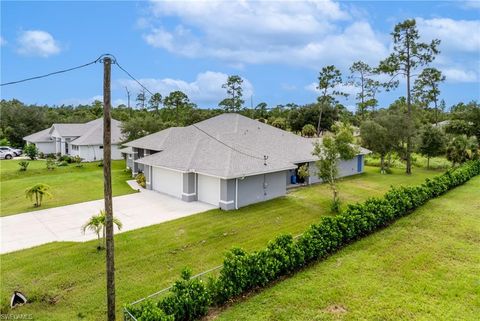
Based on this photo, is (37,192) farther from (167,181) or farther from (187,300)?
(187,300)

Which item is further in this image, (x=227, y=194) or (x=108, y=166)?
(x=227, y=194)

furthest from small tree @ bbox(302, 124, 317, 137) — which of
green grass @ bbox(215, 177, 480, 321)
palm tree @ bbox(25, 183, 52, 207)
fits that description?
palm tree @ bbox(25, 183, 52, 207)

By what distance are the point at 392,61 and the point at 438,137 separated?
28.6 ft

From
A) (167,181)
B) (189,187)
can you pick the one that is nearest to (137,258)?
(189,187)

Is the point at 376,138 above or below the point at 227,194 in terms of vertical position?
above

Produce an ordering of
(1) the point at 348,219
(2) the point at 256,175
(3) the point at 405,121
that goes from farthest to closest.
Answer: (3) the point at 405,121 → (2) the point at 256,175 → (1) the point at 348,219

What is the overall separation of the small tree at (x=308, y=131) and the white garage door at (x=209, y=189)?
35.6 meters

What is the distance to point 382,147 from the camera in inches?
1176

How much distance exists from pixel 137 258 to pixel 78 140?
33.0 m

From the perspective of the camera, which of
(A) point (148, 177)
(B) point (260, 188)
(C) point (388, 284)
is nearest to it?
(C) point (388, 284)

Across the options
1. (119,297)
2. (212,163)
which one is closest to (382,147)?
(212,163)

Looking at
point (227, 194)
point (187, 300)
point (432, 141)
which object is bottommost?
point (187, 300)

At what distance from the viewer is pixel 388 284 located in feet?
32.8

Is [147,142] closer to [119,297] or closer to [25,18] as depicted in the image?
[25,18]
